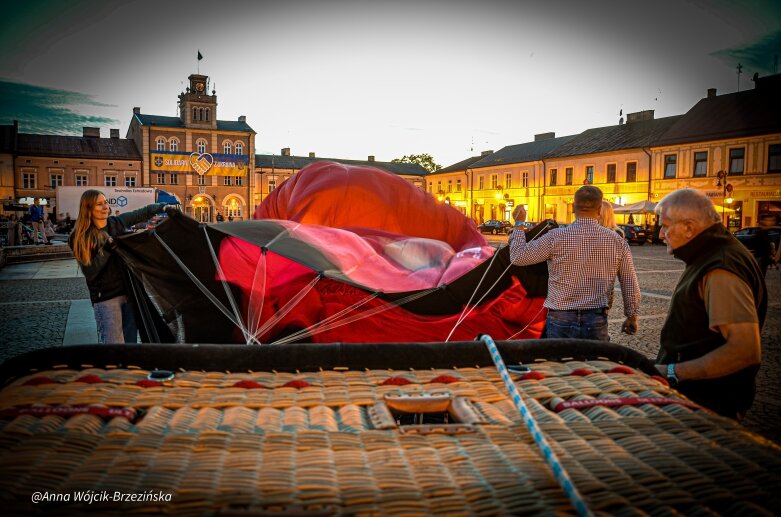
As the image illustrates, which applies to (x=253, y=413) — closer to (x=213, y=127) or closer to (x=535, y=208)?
(x=535, y=208)

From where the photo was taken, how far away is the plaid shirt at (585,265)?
3.87 meters

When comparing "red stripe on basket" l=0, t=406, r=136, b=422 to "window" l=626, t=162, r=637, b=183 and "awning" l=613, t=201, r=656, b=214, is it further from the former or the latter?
"window" l=626, t=162, r=637, b=183

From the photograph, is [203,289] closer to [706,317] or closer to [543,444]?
[706,317]

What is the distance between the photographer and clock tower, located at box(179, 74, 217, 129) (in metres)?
66.2

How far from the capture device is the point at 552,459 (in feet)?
3.90

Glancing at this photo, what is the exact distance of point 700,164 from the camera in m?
37.7

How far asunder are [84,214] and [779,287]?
588 inches

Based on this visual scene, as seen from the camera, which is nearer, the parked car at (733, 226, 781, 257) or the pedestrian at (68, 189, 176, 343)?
the pedestrian at (68, 189, 176, 343)

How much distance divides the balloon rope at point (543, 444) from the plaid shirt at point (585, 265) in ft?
7.51

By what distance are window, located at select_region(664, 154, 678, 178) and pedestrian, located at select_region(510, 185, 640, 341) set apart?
40.8 metres

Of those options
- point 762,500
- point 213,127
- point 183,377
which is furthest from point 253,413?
point 213,127

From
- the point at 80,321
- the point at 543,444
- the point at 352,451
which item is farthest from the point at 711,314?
the point at 80,321

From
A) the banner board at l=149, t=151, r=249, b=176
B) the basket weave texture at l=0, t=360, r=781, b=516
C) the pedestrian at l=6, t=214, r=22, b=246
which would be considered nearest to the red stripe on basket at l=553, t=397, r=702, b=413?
the basket weave texture at l=0, t=360, r=781, b=516

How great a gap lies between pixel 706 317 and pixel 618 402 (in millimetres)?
1113
